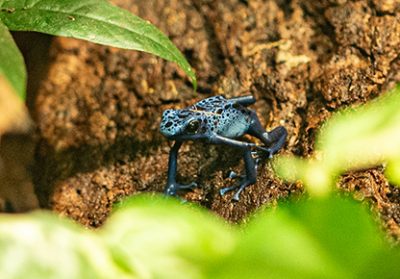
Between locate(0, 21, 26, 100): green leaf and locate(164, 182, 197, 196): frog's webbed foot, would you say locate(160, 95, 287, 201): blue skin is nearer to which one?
locate(164, 182, 197, 196): frog's webbed foot

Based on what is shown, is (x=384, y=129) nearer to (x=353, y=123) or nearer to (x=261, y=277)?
(x=353, y=123)

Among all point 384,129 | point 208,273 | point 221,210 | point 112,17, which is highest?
point 112,17

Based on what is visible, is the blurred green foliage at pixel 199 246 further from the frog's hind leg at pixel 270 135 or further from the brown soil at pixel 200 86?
the frog's hind leg at pixel 270 135

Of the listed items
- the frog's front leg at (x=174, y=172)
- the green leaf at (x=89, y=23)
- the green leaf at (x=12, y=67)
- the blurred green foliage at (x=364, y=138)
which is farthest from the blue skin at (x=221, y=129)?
the blurred green foliage at (x=364, y=138)

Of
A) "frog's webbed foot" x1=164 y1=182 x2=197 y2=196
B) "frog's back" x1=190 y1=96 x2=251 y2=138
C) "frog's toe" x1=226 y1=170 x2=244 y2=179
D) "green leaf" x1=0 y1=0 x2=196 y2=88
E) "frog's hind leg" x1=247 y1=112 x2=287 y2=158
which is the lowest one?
"frog's webbed foot" x1=164 y1=182 x2=197 y2=196

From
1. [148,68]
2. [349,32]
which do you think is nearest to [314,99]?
[349,32]

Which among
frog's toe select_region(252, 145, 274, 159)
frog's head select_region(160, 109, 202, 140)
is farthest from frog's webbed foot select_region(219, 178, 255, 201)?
frog's head select_region(160, 109, 202, 140)
